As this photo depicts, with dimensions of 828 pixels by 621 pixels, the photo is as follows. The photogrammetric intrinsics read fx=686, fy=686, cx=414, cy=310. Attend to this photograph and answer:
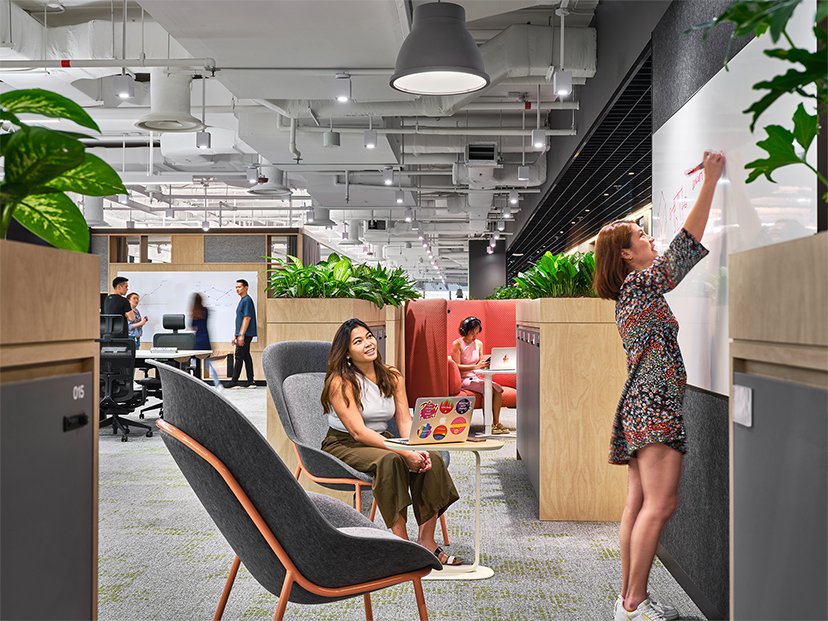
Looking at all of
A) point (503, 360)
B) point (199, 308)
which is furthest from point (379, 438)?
point (199, 308)

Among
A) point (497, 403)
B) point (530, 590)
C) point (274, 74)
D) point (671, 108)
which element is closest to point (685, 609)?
point (530, 590)

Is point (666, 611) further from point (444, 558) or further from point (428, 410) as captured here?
point (428, 410)

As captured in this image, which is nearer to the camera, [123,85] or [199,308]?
[123,85]

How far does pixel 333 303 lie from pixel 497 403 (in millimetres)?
2840

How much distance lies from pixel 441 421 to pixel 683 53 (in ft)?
6.43

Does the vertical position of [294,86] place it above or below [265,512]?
→ above

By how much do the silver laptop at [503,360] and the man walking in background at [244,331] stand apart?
453cm

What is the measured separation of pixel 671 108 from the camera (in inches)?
129

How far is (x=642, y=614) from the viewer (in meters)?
2.46

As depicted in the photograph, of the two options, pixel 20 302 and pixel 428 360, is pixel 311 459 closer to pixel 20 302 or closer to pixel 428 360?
pixel 20 302

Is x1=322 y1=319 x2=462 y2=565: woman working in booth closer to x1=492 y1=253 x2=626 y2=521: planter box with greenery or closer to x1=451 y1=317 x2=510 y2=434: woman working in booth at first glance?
x1=492 y1=253 x2=626 y2=521: planter box with greenery

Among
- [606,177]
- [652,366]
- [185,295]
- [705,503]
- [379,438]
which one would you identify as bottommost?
[705,503]

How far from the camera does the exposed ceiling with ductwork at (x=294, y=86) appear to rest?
4898 millimetres

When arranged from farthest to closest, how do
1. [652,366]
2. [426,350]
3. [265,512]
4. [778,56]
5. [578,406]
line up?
[426,350], [578,406], [652,366], [265,512], [778,56]
